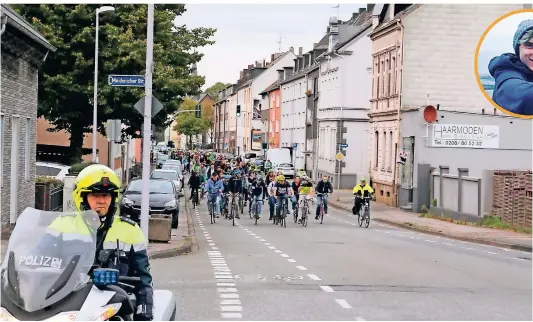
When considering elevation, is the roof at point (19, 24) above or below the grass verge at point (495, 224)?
above

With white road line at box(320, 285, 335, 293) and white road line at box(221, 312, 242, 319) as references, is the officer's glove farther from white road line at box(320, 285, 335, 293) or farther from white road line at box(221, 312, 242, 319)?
white road line at box(320, 285, 335, 293)

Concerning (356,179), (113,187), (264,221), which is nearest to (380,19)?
(356,179)

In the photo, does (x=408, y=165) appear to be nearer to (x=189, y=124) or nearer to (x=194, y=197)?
(x=194, y=197)

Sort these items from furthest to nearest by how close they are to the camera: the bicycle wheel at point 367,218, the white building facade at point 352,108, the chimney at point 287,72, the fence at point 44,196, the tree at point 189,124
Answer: the tree at point 189,124 < the chimney at point 287,72 < the white building facade at point 352,108 < the bicycle wheel at point 367,218 < the fence at point 44,196

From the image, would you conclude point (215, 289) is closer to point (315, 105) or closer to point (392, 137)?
point (392, 137)

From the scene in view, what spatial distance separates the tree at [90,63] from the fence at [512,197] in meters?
16.4

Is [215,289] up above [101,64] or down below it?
below

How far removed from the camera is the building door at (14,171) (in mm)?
24156

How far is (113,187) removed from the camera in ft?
19.1

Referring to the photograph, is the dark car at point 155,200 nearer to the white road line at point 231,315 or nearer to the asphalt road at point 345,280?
the asphalt road at point 345,280

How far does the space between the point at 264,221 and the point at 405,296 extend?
21706 millimetres

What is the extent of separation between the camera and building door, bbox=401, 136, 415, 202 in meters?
43.0

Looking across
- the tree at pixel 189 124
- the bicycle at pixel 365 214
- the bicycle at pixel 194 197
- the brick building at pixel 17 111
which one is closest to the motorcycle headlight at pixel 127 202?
the brick building at pixel 17 111

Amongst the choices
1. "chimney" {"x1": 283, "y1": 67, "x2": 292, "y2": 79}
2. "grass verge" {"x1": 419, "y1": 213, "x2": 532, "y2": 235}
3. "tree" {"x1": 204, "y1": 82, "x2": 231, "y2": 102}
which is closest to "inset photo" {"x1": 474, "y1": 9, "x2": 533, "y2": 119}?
"grass verge" {"x1": 419, "y1": 213, "x2": 532, "y2": 235}
